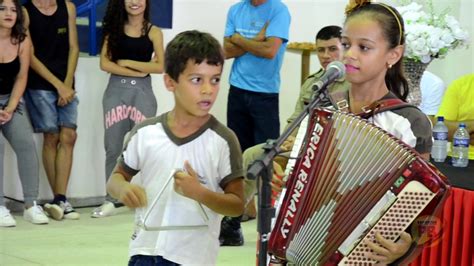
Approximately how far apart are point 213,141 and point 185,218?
0.27 m

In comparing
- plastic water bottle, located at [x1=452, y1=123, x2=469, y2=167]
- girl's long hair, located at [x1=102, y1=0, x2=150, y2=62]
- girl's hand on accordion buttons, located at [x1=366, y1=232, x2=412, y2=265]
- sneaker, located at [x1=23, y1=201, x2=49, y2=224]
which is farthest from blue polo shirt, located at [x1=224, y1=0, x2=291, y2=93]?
girl's hand on accordion buttons, located at [x1=366, y1=232, x2=412, y2=265]

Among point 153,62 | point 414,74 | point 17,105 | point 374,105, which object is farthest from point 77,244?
point 374,105

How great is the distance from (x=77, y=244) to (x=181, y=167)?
10.3 ft

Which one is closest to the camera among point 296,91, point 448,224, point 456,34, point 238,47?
point 448,224

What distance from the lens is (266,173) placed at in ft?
7.26

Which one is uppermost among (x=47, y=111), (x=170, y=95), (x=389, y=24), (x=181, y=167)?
(x=389, y=24)

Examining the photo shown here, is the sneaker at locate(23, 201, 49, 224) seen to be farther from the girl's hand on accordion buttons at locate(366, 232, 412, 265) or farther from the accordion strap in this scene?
the girl's hand on accordion buttons at locate(366, 232, 412, 265)

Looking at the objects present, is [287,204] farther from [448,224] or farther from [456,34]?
[456,34]

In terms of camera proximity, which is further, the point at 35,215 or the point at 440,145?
the point at 35,215

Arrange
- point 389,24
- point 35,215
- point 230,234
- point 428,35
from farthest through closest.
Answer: point 35,215 < point 230,234 < point 428,35 < point 389,24

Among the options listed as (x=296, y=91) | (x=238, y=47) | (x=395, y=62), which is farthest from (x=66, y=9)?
(x=395, y=62)

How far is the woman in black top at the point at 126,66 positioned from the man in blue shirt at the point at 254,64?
1.98 ft

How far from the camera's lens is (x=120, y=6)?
6.53 metres

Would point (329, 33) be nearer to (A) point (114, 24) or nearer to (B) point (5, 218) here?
(A) point (114, 24)
